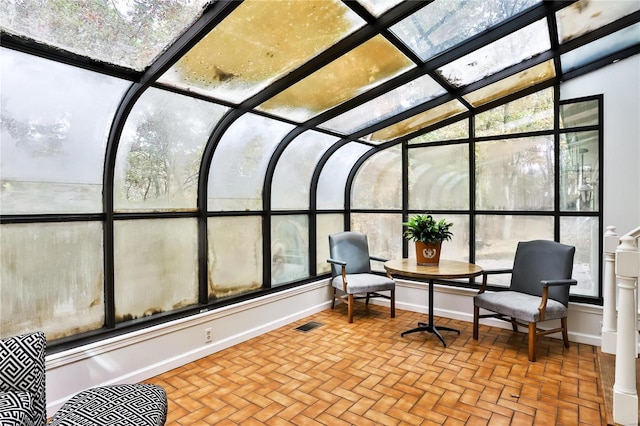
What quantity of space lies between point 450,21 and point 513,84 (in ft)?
5.26

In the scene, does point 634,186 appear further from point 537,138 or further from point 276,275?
point 276,275

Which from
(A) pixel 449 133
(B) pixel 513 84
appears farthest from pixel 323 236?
(B) pixel 513 84

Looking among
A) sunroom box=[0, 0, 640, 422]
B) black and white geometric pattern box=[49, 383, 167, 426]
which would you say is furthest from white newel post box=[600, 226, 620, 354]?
black and white geometric pattern box=[49, 383, 167, 426]

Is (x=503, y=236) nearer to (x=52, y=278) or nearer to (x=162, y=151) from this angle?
(x=162, y=151)

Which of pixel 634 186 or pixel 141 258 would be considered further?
pixel 634 186

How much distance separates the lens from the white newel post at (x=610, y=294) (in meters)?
2.98

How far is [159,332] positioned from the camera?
2902 mm

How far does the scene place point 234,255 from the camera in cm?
363

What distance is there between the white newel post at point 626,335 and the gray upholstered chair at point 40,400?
249cm

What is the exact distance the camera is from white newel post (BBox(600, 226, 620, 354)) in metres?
2.98

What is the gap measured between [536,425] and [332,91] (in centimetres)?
281

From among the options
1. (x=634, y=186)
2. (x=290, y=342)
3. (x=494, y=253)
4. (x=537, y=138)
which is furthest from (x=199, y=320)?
(x=634, y=186)

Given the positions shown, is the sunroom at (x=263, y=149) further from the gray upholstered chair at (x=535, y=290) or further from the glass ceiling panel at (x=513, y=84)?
the gray upholstered chair at (x=535, y=290)

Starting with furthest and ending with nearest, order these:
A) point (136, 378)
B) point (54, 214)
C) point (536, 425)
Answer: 1. point (136, 378)
2. point (54, 214)
3. point (536, 425)
